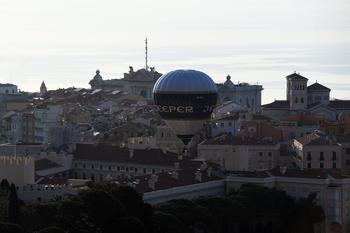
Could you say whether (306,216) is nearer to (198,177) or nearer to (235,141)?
(198,177)

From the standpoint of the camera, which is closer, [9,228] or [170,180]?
[9,228]

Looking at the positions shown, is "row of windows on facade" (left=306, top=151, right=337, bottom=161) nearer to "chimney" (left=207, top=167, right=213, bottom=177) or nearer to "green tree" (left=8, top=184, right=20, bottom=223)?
"chimney" (left=207, top=167, right=213, bottom=177)

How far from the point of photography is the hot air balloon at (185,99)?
241 ft

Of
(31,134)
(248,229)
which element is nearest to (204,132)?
(31,134)

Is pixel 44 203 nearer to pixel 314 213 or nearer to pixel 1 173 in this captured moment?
pixel 1 173

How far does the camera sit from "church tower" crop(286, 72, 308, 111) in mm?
96812

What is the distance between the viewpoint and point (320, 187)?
203 ft

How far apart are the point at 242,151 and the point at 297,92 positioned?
27280 millimetres

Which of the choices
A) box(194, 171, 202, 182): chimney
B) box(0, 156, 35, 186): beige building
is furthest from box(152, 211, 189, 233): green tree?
box(194, 171, 202, 182): chimney

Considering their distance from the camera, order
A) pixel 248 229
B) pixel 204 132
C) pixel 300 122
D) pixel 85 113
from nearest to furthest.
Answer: pixel 248 229, pixel 204 132, pixel 300 122, pixel 85 113

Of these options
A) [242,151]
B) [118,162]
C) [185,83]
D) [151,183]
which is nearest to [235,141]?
[242,151]

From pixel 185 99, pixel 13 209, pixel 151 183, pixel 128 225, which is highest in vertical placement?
pixel 185 99

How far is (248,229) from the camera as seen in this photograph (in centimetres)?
5731

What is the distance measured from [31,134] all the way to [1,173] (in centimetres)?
3405
